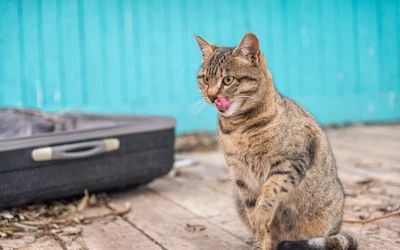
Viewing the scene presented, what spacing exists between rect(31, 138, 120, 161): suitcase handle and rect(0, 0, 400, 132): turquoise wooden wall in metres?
1.48

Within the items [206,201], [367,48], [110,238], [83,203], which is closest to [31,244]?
[110,238]

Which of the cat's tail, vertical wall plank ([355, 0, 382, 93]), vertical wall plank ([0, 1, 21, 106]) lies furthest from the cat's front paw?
vertical wall plank ([355, 0, 382, 93])

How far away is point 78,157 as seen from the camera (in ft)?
10.2

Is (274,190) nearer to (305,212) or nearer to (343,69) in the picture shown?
(305,212)

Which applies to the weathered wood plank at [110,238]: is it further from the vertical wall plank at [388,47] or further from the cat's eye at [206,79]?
the vertical wall plank at [388,47]

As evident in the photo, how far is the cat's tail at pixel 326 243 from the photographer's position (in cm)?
214

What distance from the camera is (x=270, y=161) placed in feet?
7.50

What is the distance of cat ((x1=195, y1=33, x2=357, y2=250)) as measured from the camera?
226 centimetres

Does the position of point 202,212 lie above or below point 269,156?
below

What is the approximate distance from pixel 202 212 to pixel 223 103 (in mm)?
966

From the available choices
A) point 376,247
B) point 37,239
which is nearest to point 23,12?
point 37,239

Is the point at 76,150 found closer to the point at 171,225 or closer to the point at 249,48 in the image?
the point at 171,225

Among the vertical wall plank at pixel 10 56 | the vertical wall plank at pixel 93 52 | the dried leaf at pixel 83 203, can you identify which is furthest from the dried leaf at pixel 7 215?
the vertical wall plank at pixel 93 52

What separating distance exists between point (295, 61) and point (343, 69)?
0.51m
